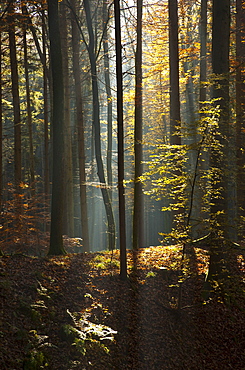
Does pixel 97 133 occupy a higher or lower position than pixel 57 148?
higher

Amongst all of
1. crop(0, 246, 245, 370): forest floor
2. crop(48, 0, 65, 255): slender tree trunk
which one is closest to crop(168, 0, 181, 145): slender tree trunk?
crop(48, 0, 65, 255): slender tree trunk

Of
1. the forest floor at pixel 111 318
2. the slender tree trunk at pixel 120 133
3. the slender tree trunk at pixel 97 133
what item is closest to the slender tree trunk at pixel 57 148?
the forest floor at pixel 111 318

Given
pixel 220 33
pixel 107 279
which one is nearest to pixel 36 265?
pixel 107 279

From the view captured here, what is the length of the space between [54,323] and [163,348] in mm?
2101

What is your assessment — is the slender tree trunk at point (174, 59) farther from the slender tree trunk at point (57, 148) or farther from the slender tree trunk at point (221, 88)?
the slender tree trunk at point (57, 148)

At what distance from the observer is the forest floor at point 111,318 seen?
513 centimetres

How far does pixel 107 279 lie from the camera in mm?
7637

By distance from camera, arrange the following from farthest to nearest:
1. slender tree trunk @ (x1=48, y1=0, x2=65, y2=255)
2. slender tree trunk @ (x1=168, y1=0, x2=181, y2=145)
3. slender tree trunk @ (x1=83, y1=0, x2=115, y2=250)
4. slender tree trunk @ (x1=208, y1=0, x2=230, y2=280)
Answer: slender tree trunk @ (x1=83, y1=0, x2=115, y2=250), slender tree trunk @ (x1=168, y1=0, x2=181, y2=145), slender tree trunk @ (x1=48, y1=0, x2=65, y2=255), slender tree trunk @ (x1=208, y1=0, x2=230, y2=280)

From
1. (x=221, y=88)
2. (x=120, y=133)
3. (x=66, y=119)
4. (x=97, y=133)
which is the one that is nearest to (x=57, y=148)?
(x=120, y=133)

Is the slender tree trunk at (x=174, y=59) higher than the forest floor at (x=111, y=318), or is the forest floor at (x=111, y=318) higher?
the slender tree trunk at (x=174, y=59)

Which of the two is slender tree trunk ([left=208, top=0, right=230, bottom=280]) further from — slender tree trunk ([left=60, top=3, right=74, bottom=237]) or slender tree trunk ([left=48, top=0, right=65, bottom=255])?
slender tree trunk ([left=60, top=3, right=74, bottom=237])

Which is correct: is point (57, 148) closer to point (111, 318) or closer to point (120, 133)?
point (120, 133)

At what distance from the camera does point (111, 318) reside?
6410mm

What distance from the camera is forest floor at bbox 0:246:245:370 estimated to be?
16.8 ft
